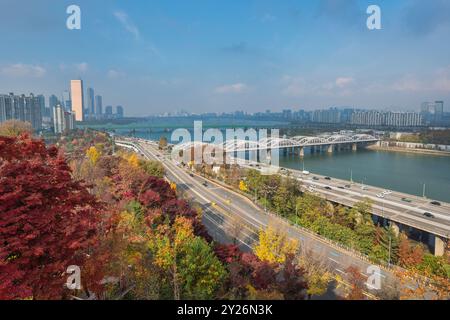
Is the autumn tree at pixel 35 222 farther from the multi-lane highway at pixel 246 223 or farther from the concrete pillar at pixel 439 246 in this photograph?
the concrete pillar at pixel 439 246

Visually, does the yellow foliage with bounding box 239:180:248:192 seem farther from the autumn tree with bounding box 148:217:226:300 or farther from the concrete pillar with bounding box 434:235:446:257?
the autumn tree with bounding box 148:217:226:300

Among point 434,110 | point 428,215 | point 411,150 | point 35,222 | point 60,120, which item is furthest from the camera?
point 434,110

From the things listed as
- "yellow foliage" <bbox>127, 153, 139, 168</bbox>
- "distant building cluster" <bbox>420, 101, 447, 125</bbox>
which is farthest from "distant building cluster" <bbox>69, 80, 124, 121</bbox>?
"distant building cluster" <bbox>420, 101, 447, 125</bbox>

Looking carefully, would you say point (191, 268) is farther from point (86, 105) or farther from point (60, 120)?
point (86, 105)

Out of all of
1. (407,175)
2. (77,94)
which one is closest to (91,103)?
(77,94)

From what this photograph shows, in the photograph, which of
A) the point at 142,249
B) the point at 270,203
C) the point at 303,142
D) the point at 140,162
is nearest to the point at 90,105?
the point at 303,142

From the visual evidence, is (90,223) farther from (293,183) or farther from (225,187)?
(225,187)
